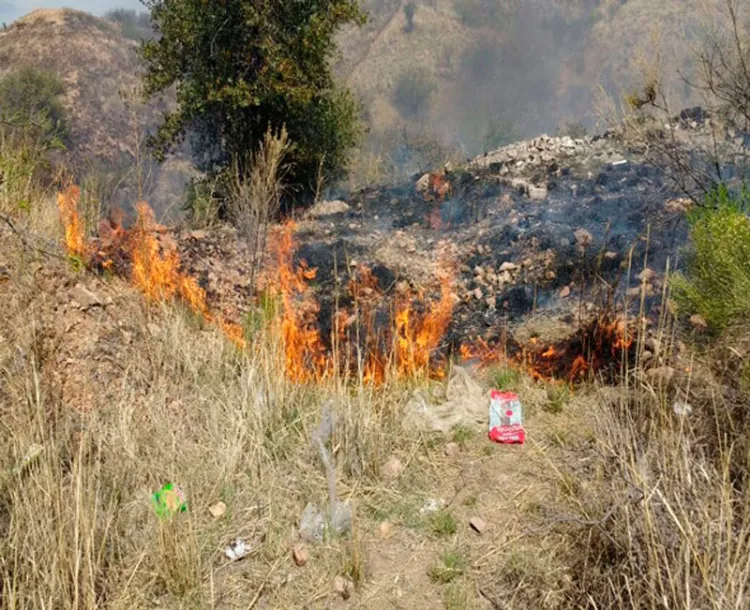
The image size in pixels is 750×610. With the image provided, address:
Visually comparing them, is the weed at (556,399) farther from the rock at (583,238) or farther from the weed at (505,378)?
the rock at (583,238)

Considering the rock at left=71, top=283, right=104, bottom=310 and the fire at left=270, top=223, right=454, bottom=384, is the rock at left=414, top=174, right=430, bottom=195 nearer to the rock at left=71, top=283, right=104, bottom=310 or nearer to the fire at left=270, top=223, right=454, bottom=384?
the fire at left=270, top=223, right=454, bottom=384

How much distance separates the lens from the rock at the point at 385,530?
263 cm

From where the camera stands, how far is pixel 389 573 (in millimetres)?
2424

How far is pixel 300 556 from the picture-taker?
246 cm

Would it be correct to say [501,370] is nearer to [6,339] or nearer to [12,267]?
[6,339]

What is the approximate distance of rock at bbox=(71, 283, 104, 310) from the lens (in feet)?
13.7

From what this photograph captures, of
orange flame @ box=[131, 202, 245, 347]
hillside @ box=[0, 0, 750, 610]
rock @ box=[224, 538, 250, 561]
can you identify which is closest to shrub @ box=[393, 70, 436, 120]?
hillside @ box=[0, 0, 750, 610]

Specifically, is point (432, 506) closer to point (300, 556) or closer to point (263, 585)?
point (300, 556)

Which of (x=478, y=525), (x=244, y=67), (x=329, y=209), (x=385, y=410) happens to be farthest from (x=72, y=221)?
(x=478, y=525)

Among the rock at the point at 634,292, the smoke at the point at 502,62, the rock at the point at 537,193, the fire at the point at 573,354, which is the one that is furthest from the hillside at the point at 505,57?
the fire at the point at 573,354

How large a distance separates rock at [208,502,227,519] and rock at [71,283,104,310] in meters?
2.15

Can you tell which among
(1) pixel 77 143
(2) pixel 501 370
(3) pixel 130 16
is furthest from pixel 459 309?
(3) pixel 130 16

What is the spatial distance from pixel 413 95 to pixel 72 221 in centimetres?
2497

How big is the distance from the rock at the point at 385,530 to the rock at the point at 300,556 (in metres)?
0.35
